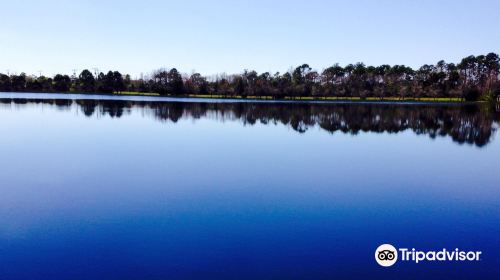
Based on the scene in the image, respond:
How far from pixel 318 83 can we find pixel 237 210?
4074 inches

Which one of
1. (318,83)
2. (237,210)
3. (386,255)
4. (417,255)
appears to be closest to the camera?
(386,255)

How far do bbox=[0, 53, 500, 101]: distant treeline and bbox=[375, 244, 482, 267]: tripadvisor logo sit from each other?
315ft

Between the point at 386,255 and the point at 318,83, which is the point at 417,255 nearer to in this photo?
the point at 386,255

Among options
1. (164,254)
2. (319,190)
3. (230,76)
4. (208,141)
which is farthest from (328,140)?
(230,76)

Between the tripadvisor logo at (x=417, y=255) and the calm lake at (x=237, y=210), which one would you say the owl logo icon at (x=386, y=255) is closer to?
the tripadvisor logo at (x=417, y=255)

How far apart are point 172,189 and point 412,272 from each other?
7731mm

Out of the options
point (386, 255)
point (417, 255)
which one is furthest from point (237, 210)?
point (417, 255)

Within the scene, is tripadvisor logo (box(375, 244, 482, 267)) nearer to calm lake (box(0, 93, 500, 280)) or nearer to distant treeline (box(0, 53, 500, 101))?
calm lake (box(0, 93, 500, 280))

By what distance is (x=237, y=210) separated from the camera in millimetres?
10258

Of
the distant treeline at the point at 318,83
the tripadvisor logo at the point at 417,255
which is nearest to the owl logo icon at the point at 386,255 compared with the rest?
the tripadvisor logo at the point at 417,255

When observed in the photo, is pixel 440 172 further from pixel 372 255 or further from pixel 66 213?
pixel 66 213

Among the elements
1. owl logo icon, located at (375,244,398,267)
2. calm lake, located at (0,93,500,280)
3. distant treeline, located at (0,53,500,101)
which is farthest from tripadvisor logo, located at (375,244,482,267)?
distant treeline, located at (0,53,500,101)

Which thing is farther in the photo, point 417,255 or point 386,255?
point 417,255

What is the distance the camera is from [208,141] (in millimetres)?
23594
